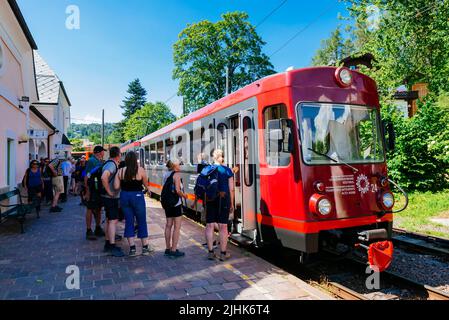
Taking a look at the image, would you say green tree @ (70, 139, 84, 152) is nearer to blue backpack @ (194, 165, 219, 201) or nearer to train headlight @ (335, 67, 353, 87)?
blue backpack @ (194, 165, 219, 201)

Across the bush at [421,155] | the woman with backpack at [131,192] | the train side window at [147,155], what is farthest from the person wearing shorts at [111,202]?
the bush at [421,155]

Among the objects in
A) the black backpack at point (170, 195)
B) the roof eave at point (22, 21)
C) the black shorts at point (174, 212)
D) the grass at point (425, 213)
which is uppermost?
the roof eave at point (22, 21)

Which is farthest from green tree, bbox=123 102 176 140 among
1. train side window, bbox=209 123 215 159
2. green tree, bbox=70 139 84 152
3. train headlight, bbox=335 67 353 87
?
train headlight, bbox=335 67 353 87

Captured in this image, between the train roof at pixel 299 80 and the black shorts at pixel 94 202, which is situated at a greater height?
the train roof at pixel 299 80

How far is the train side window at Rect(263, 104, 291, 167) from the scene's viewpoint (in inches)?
194

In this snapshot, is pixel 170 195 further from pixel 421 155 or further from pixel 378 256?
pixel 421 155

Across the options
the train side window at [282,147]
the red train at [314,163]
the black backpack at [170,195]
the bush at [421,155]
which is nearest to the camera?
the red train at [314,163]

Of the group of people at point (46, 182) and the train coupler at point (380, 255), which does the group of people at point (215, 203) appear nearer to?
the train coupler at point (380, 255)

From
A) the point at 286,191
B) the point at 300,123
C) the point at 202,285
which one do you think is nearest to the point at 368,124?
the point at 300,123

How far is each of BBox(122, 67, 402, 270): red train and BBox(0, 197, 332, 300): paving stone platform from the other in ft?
2.25

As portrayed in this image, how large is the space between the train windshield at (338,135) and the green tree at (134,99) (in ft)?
222

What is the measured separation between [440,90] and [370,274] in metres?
16.6

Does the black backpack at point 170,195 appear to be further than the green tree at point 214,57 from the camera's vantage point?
No

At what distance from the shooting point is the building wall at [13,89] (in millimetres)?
9664
